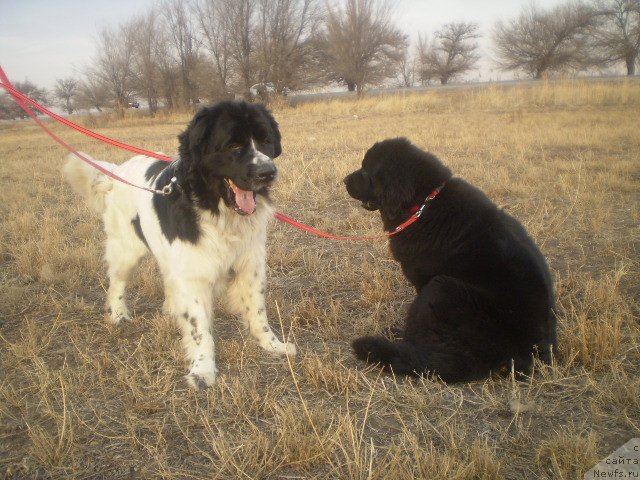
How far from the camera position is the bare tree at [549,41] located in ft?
112

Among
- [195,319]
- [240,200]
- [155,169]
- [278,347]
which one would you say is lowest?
[278,347]

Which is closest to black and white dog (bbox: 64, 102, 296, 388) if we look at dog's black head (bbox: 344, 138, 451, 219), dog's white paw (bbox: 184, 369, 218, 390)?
dog's white paw (bbox: 184, 369, 218, 390)

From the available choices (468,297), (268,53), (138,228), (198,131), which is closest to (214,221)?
(198,131)

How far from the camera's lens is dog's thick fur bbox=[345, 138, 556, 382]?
86.5 inches

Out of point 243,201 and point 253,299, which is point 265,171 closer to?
point 243,201

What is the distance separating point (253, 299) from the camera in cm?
281

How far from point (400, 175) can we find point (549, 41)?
4043 centimetres

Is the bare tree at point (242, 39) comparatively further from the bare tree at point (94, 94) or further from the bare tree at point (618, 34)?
the bare tree at point (618, 34)

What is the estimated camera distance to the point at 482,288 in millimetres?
2283

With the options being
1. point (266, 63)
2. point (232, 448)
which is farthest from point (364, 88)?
point (232, 448)

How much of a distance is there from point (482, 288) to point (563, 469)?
0.87 m

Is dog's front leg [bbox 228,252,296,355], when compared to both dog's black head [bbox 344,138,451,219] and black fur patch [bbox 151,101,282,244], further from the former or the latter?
dog's black head [bbox 344,138,451,219]

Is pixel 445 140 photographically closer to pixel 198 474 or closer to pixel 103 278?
pixel 103 278

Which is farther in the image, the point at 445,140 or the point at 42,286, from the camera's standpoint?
the point at 445,140
